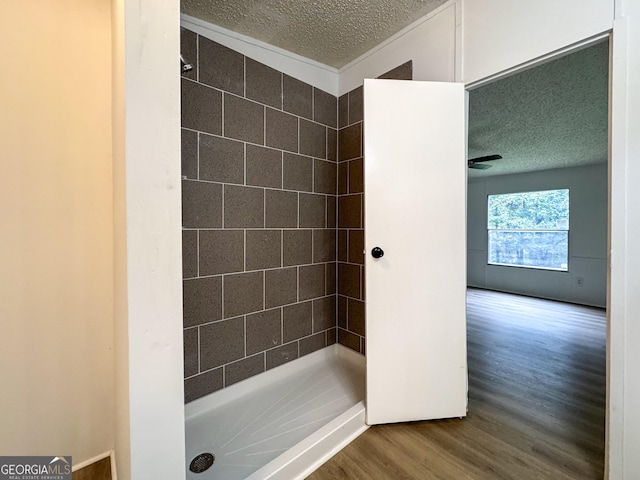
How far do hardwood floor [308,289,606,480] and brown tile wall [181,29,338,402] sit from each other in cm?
85

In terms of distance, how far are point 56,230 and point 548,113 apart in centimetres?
378

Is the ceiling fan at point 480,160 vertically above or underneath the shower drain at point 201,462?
above

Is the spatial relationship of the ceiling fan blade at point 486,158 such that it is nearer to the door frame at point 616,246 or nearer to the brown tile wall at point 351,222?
the brown tile wall at point 351,222

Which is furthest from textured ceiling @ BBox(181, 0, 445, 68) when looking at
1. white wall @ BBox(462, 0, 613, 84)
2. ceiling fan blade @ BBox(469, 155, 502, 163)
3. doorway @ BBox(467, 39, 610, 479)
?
ceiling fan blade @ BBox(469, 155, 502, 163)

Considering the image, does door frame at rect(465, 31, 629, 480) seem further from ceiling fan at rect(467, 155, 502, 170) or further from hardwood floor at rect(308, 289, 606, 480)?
ceiling fan at rect(467, 155, 502, 170)

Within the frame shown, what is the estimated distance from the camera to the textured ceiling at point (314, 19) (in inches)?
61.5

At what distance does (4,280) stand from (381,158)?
1773mm

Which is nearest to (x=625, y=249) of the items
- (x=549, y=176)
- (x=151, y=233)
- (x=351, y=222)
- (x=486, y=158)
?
(x=351, y=222)

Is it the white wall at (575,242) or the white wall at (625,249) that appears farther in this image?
the white wall at (575,242)

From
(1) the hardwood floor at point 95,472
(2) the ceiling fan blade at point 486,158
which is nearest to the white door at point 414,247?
(1) the hardwood floor at point 95,472

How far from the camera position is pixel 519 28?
4.47 ft

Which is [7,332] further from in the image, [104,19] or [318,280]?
[318,280]

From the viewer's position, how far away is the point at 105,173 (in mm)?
1273

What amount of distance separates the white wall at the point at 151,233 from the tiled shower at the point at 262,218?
84 centimetres
